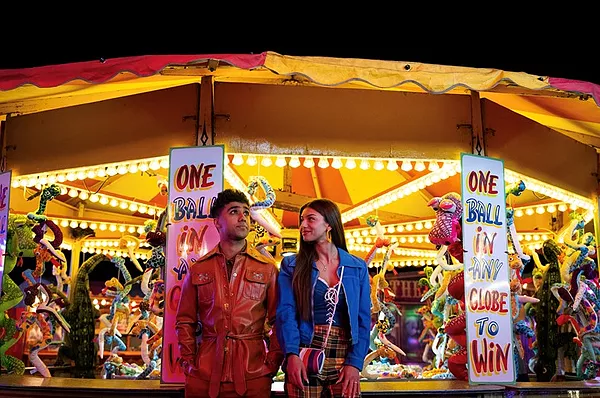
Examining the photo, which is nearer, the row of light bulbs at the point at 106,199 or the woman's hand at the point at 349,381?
the woman's hand at the point at 349,381

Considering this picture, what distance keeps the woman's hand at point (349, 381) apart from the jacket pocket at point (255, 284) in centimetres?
84

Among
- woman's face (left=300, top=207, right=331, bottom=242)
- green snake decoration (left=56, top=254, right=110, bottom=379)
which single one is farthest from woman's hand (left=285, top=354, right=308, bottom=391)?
green snake decoration (left=56, top=254, right=110, bottom=379)

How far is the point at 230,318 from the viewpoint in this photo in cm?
461

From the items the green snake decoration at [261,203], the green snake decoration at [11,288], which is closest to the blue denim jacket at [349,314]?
the green snake decoration at [261,203]

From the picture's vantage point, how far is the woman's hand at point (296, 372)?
4.14 metres

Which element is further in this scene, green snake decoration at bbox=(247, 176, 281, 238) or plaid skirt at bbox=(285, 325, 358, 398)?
green snake decoration at bbox=(247, 176, 281, 238)

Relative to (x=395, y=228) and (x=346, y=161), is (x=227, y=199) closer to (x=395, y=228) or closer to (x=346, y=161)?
(x=346, y=161)

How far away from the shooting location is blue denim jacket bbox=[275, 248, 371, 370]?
424cm

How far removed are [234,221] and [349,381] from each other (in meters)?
1.39

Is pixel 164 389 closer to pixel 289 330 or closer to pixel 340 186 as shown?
pixel 289 330

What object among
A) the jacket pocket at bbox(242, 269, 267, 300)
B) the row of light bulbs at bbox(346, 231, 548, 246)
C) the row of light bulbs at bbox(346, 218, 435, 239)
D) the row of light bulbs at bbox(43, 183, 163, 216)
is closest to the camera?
the jacket pocket at bbox(242, 269, 267, 300)

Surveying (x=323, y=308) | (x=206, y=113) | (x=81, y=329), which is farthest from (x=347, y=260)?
(x=81, y=329)

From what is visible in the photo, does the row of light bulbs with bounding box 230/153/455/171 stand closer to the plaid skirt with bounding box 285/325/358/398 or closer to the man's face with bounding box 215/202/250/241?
the man's face with bounding box 215/202/250/241

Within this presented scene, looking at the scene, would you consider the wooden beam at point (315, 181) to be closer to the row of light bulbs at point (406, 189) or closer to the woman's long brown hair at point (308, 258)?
the row of light bulbs at point (406, 189)
